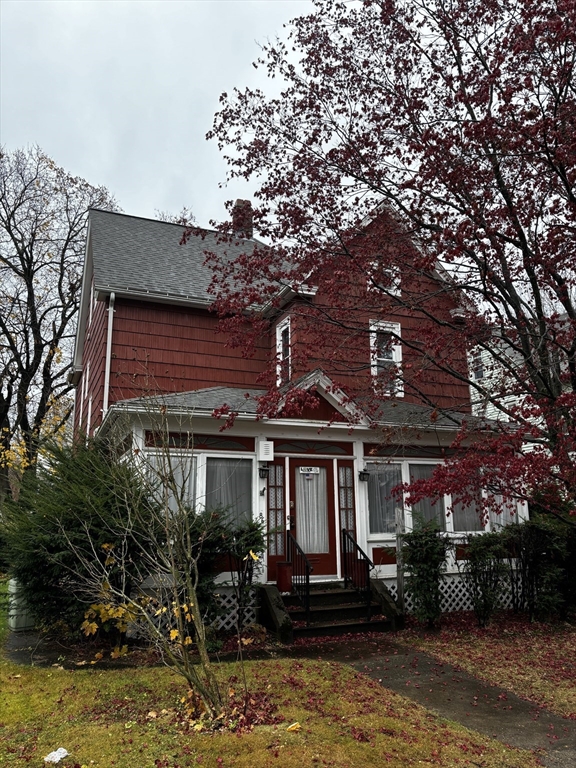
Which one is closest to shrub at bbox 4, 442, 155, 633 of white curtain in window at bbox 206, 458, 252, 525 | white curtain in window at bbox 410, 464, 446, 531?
white curtain in window at bbox 206, 458, 252, 525

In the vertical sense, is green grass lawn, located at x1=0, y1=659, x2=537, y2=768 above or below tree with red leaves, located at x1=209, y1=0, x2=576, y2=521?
below

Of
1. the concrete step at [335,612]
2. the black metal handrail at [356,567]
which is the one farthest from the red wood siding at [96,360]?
the black metal handrail at [356,567]

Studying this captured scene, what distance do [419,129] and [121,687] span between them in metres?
8.22

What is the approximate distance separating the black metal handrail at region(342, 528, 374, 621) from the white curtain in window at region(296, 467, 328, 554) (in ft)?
1.25

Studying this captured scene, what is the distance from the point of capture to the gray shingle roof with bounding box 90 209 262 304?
42.4 feet

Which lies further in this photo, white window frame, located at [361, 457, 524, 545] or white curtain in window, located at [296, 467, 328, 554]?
white window frame, located at [361, 457, 524, 545]

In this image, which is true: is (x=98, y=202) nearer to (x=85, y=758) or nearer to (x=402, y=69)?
(x=402, y=69)

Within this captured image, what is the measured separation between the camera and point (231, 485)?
1009cm

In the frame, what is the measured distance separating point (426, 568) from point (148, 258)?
32.0 ft

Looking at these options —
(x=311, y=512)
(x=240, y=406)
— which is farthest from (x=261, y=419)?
(x=311, y=512)

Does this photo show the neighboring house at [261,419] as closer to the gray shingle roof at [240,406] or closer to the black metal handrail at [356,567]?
the gray shingle roof at [240,406]

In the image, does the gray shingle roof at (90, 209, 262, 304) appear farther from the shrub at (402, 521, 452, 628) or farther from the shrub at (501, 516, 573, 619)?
the shrub at (501, 516, 573, 619)

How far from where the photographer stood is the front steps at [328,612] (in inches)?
350

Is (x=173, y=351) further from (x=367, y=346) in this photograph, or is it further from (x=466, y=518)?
(x=466, y=518)
